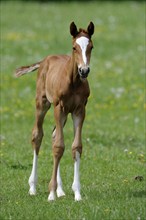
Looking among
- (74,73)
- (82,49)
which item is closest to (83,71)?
(82,49)

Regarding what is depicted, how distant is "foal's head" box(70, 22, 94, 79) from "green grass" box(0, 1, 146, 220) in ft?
5.54

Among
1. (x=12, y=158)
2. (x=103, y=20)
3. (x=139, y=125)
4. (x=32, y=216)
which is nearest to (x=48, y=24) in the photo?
(x=103, y=20)

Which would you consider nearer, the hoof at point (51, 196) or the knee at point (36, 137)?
the hoof at point (51, 196)

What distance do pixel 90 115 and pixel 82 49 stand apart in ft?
30.7

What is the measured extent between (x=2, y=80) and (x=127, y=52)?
6.49m

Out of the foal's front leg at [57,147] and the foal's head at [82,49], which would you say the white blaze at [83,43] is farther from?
the foal's front leg at [57,147]

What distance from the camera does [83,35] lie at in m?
9.79

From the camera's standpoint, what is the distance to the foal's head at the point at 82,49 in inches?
372

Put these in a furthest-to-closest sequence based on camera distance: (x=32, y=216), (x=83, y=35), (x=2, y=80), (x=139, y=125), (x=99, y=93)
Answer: (x=2, y=80) → (x=99, y=93) → (x=139, y=125) → (x=83, y=35) → (x=32, y=216)

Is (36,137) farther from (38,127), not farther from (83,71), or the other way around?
(83,71)

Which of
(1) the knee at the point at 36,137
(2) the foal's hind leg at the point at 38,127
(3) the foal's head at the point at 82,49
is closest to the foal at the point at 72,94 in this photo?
(3) the foal's head at the point at 82,49

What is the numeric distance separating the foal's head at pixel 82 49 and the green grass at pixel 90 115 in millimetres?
1688

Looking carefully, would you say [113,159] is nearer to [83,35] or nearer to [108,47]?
[83,35]

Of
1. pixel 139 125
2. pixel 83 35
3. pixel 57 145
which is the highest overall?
pixel 83 35
